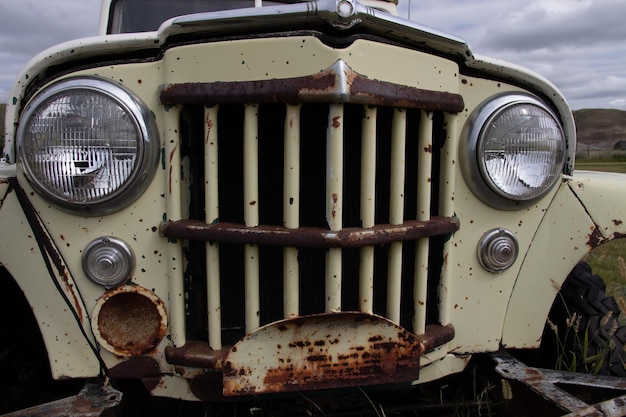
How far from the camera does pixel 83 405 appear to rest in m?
1.40

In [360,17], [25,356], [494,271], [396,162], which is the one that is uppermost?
[360,17]

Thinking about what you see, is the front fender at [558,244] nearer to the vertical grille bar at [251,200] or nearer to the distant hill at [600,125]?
the vertical grille bar at [251,200]

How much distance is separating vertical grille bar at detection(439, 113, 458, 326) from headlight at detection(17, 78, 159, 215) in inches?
34.4

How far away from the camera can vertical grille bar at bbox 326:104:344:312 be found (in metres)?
1.34

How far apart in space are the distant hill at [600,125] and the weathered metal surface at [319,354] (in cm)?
6688

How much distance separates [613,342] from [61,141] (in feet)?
6.20

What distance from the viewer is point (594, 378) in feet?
5.17

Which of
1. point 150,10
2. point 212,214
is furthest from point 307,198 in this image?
point 150,10

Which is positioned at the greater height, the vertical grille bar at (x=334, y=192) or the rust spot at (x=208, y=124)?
the rust spot at (x=208, y=124)

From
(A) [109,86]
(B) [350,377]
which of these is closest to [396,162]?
(B) [350,377]

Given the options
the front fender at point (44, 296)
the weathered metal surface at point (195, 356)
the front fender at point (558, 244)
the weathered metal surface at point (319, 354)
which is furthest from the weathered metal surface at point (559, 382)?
the front fender at point (44, 296)

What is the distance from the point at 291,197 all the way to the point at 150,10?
6.01 ft

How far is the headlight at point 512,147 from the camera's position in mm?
1594

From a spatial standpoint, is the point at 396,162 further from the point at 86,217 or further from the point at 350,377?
the point at 86,217
